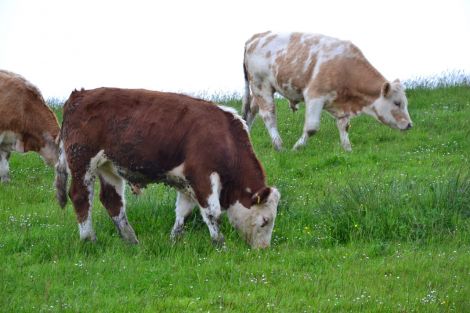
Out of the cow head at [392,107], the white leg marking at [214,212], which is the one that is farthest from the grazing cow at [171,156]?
the cow head at [392,107]

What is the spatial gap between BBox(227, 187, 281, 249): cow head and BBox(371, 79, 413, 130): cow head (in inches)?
269

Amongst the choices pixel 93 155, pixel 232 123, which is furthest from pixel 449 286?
pixel 93 155

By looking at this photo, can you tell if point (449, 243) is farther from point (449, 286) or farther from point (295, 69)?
point (295, 69)

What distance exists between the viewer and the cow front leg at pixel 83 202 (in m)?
11.2

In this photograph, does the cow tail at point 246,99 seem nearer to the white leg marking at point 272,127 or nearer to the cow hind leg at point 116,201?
the white leg marking at point 272,127

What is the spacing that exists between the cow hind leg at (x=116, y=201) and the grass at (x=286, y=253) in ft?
0.51

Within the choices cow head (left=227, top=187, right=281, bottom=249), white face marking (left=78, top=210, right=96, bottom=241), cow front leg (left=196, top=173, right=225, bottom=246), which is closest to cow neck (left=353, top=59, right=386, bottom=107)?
cow head (left=227, top=187, right=281, bottom=249)

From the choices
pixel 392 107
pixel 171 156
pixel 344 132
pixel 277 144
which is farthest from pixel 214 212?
pixel 392 107

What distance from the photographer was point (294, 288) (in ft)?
29.9

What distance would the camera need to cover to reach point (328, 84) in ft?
56.7

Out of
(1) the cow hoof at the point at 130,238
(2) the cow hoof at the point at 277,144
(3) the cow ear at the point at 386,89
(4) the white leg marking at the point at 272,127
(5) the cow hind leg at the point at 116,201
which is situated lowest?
(2) the cow hoof at the point at 277,144

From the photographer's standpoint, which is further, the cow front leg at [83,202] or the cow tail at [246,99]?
the cow tail at [246,99]

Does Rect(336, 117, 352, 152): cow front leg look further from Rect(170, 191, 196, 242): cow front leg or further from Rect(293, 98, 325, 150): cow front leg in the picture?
Rect(170, 191, 196, 242): cow front leg

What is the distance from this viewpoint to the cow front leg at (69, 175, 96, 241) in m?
11.2
